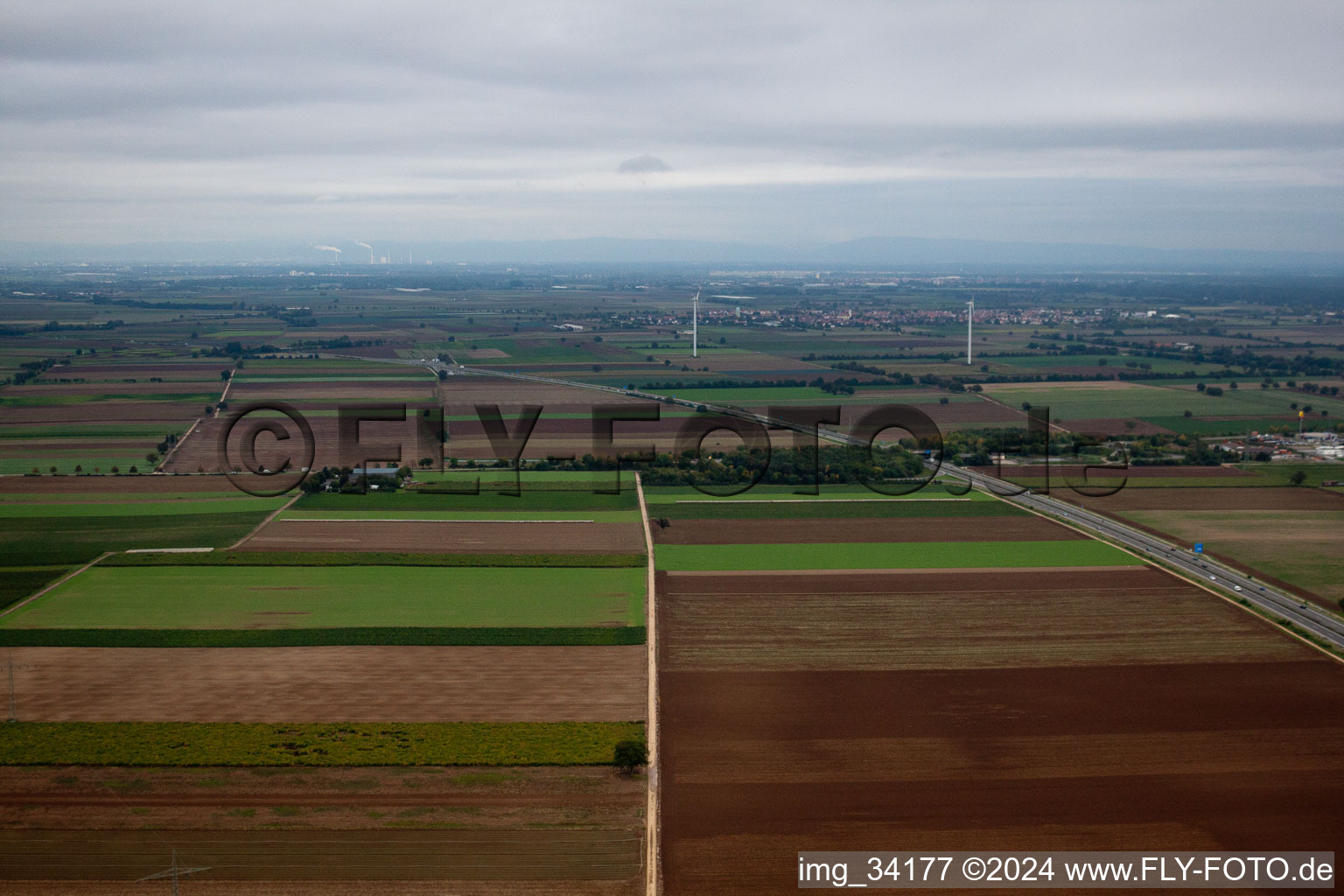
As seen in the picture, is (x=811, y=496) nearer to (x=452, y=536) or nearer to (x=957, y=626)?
(x=452, y=536)

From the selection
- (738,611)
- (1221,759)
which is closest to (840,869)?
(1221,759)

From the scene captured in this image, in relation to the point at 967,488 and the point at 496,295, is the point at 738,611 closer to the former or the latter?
the point at 967,488

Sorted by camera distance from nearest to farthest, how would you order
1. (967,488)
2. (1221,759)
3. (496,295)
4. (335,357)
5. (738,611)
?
1. (1221,759)
2. (738,611)
3. (967,488)
4. (335,357)
5. (496,295)

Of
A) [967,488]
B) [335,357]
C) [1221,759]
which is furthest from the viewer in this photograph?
[335,357]

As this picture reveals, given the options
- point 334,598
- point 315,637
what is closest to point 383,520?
point 334,598

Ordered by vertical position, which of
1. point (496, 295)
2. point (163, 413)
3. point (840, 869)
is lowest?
point (840, 869)

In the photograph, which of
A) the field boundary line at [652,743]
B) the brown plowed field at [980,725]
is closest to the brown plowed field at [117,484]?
the field boundary line at [652,743]

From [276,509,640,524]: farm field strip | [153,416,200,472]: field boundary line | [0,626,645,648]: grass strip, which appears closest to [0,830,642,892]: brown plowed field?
[0,626,645,648]: grass strip
